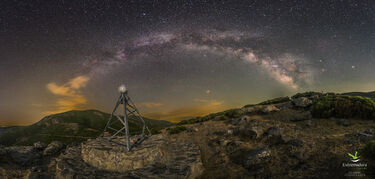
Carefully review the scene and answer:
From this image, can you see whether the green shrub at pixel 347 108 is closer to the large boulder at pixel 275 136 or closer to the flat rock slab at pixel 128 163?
the large boulder at pixel 275 136

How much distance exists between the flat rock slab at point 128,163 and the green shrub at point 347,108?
16.6 metres

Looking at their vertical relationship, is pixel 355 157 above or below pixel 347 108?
below

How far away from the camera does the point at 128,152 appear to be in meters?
11.4

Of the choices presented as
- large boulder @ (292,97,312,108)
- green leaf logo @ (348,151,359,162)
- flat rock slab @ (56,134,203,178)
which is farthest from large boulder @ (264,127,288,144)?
large boulder @ (292,97,312,108)

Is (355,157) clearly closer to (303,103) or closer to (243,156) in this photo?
(243,156)

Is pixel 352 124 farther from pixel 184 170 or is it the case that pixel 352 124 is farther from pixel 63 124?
pixel 63 124

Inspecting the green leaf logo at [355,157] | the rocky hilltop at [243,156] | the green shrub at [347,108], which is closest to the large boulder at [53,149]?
the rocky hilltop at [243,156]

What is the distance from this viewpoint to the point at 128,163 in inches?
426

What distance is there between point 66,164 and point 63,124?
677 feet

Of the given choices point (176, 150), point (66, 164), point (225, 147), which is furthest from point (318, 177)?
point (66, 164)

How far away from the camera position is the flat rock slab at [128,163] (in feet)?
34.4

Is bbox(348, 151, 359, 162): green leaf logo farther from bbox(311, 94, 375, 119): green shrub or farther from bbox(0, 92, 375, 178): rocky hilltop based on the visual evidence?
bbox(311, 94, 375, 119): green shrub

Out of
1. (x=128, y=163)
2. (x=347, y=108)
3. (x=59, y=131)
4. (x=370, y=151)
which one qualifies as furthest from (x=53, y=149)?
(x=59, y=131)

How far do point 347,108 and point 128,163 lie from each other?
76.4 feet
